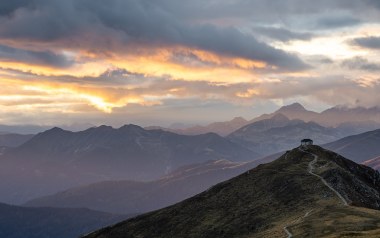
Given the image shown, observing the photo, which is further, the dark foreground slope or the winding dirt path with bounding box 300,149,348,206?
the winding dirt path with bounding box 300,149,348,206

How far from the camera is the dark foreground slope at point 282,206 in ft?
333

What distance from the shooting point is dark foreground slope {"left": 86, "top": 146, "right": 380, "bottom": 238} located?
10138cm

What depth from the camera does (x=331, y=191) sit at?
433ft

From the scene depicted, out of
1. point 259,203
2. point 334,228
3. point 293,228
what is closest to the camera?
Result: point 334,228

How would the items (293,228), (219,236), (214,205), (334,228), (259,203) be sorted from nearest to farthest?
(334,228) < (293,228) < (219,236) < (259,203) < (214,205)

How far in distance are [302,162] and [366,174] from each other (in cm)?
2562

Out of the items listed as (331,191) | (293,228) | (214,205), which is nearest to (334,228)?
(293,228)

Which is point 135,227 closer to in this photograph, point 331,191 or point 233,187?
point 233,187

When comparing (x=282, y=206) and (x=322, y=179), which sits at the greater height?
(x=322, y=179)

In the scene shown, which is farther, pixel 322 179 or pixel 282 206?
pixel 322 179

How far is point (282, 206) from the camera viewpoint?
134 m

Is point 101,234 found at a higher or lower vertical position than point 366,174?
lower

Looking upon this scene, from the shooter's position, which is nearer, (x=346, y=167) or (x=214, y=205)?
(x=214, y=205)

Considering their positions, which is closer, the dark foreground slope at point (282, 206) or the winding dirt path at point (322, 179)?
the dark foreground slope at point (282, 206)
